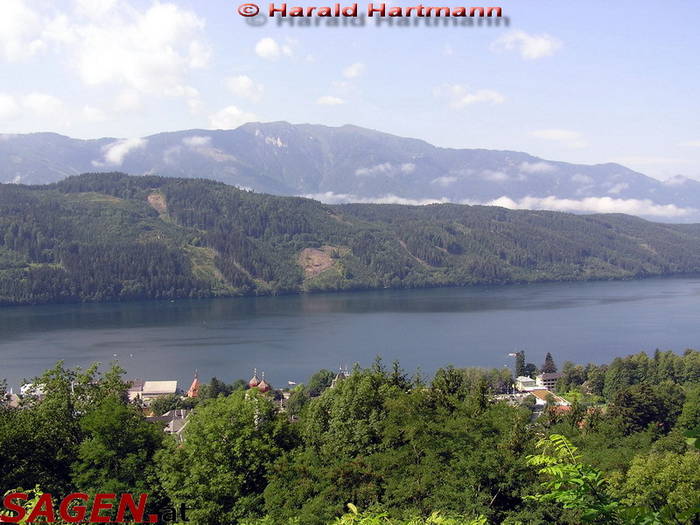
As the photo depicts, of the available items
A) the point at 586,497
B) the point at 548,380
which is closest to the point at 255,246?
the point at 548,380

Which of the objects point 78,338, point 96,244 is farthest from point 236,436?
point 96,244

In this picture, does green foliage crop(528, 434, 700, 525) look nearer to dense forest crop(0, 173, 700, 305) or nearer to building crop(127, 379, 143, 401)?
building crop(127, 379, 143, 401)

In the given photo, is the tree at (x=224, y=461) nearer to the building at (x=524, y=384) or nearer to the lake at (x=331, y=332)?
the lake at (x=331, y=332)

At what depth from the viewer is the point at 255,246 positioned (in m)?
140

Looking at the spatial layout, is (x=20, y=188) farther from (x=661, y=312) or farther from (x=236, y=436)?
(x=236, y=436)

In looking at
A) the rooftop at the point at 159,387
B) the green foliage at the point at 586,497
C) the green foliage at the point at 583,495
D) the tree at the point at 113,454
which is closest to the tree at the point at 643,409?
the tree at the point at 113,454

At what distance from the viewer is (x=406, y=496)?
1126 cm

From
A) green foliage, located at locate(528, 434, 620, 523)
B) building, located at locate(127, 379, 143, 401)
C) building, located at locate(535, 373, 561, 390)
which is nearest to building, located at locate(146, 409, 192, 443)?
building, located at locate(127, 379, 143, 401)

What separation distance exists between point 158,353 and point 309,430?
47011 millimetres

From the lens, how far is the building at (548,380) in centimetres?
4803

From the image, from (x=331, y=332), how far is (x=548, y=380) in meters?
27.5

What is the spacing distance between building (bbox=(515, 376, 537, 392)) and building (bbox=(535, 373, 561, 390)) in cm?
56

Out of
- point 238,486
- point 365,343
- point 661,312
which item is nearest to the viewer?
point 238,486

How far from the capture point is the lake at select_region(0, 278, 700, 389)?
181 feet
